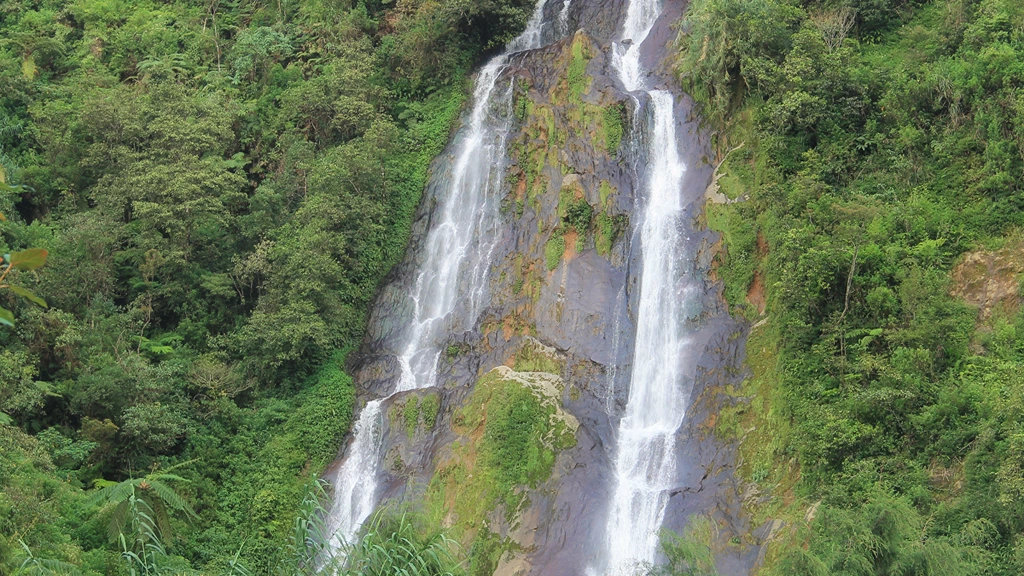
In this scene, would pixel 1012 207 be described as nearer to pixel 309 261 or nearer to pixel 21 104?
pixel 309 261

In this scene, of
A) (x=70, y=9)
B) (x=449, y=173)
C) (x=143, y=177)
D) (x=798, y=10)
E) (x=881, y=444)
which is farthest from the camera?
(x=70, y=9)

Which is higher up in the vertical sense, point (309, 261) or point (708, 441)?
point (309, 261)

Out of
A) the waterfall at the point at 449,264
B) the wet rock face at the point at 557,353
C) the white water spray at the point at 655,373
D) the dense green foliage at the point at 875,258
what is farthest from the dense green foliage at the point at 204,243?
the dense green foliage at the point at 875,258

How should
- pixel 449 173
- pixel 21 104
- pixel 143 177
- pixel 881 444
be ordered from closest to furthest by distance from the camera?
pixel 881 444
pixel 143 177
pixel 449 173
pixel 21 104

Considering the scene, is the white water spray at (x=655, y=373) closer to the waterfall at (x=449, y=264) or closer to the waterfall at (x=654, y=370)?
the waterfall at (x=654, y=370)

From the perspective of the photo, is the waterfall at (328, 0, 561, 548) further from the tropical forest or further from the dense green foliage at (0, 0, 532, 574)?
the dense green foliage at (0, 0, 532, 574)

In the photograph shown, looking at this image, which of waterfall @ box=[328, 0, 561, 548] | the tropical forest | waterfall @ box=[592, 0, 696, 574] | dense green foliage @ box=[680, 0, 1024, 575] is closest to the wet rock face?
the tropical forest

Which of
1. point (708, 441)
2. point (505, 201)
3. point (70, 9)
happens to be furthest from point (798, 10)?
point (70, 9)
